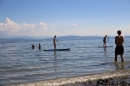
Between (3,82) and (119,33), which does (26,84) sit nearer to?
(3,82)

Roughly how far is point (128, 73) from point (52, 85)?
373cm

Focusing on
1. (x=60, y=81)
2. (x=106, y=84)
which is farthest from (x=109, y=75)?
(x=60, y=81)

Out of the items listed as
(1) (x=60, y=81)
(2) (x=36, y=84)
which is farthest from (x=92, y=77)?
(2) (x=36, y=84)

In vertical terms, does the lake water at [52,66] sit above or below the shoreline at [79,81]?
below

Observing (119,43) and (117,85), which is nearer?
(117,85)

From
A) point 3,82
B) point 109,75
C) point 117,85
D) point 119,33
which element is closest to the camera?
point 117,85

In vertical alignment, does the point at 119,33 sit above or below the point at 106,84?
above

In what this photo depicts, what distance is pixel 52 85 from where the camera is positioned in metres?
7.21

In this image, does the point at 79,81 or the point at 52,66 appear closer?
the point at 79,81

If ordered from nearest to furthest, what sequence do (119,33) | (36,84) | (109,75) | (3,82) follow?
(36,84) < (3,82) < (109,75) < (119,33)

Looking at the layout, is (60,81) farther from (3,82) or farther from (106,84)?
(3,82)

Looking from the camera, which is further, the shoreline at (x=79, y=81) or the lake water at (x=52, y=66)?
the lake water at (x=52, y=66)

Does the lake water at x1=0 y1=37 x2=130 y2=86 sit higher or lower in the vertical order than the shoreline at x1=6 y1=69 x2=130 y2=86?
lower

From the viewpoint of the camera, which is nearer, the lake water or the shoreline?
the shoreline
